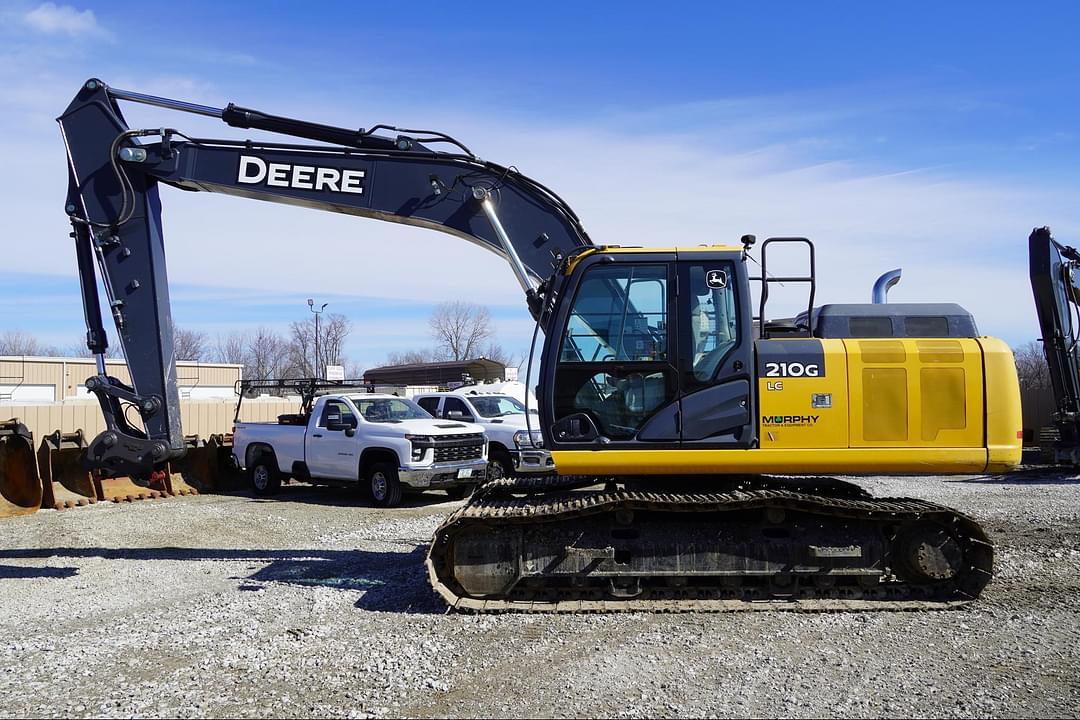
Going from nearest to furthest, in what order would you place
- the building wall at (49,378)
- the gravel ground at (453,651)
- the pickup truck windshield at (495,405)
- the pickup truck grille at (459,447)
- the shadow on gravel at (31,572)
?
the gravel ground at (453,651), the shadow on gravel at (31,572), the pickup truck grille at (459,447), the pickup truck windshield at (495,405), the building wall at (49,378)

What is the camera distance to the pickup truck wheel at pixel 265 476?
17000 mm

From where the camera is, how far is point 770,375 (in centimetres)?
743

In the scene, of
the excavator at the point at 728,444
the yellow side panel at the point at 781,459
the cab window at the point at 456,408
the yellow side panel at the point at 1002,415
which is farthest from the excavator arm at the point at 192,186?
the cab window at the point at 456,408

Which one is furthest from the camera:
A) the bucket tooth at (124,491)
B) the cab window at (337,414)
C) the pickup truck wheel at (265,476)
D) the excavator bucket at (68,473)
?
the pickup truck wheel at (265,476)

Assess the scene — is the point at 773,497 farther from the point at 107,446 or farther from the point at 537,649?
the point at 107,446

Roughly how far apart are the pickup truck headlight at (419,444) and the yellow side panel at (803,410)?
826 centimetres

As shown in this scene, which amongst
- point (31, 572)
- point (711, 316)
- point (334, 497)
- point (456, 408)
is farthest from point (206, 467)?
point (711, 316)

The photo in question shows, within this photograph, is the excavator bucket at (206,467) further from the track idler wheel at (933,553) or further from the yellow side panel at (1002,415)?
the yellow side panel at (1002,415)

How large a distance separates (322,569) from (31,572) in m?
3.01

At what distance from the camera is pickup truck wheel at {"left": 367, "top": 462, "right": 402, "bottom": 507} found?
14844 mm

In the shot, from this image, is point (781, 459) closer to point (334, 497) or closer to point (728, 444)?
point (728, 444)

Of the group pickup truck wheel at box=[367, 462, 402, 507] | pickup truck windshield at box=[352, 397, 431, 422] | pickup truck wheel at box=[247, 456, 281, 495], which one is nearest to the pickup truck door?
pickup truck windshield at box=[352, 397, 431, 422]

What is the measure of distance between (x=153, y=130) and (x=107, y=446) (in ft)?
10.1

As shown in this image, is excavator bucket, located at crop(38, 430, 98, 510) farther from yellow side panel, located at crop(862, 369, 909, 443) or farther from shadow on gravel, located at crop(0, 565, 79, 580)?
yellow side panel, located at crop(862, 369, 909, 443)
